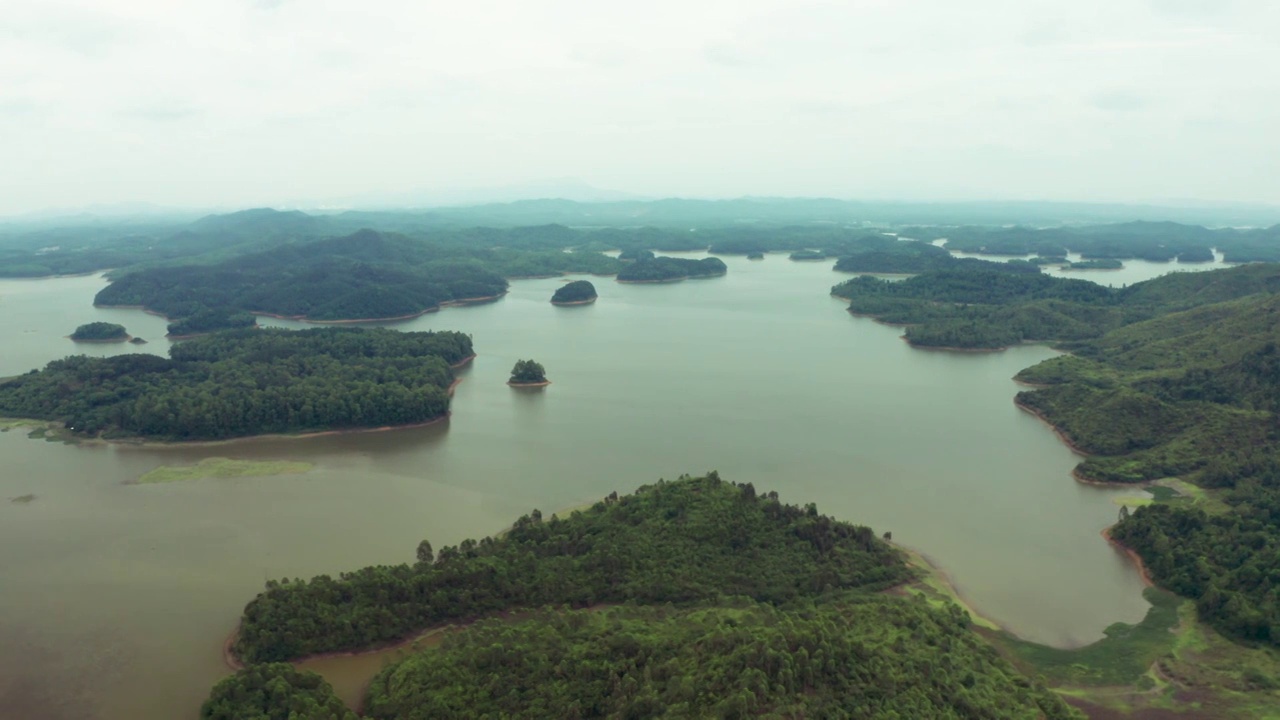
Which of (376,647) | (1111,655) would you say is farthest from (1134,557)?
(376,647)

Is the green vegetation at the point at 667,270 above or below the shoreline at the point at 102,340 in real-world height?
above

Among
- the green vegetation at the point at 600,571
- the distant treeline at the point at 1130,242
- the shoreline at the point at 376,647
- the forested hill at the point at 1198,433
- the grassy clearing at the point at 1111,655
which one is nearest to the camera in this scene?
the grassy clearing at the point at 1111,655

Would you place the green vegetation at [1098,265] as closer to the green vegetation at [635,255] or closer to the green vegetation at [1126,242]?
the green vegetation at [1126,242]

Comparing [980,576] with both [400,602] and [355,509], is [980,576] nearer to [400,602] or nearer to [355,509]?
[400,602]

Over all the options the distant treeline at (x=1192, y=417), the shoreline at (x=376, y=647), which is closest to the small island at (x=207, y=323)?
the shoreline at (x=376, y=647)

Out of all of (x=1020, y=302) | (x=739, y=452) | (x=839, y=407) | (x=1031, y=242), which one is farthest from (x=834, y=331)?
(x=1031, y=242)

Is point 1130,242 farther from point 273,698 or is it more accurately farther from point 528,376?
point 273,698
